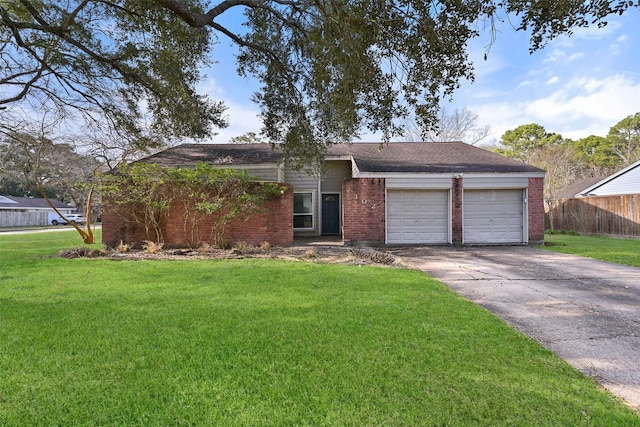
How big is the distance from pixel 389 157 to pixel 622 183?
16.0 m

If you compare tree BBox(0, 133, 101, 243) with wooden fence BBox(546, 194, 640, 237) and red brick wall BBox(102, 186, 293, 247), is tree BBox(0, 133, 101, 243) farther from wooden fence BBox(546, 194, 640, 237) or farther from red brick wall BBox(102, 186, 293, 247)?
wooden fence BBox(546, 194, 640, 237)

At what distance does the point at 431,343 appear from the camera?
340 centimetres

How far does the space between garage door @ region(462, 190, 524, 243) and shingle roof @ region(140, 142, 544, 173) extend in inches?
37.7

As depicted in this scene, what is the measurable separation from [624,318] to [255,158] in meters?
11.9

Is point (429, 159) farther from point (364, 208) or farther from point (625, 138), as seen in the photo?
point (625, 138)

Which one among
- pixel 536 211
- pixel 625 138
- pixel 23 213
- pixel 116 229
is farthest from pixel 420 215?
pixel 23 213

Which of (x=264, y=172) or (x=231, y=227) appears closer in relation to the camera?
(x=231, y=227)

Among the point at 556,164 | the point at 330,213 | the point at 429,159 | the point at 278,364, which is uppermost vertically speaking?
the point at 556,164

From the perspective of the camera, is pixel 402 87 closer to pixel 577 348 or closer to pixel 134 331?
pixel 577 348

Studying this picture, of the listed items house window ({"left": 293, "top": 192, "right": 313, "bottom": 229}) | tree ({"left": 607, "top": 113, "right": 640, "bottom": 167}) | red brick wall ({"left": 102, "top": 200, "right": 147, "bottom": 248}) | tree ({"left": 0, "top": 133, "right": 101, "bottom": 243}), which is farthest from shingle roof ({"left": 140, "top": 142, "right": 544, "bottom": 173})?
tree ({"left": 607, "top": 113, "right": 640, "bottom": 167})

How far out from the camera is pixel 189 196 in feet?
35.8

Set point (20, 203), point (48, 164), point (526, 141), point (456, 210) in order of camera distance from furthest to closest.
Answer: point (20, 203) < point (526, 141) < point (48, 164) < point (456, 210)

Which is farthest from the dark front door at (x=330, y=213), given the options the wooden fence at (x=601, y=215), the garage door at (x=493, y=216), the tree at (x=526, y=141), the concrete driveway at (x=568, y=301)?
the tree at (x=526, y=141)

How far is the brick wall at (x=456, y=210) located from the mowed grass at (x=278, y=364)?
768cm
